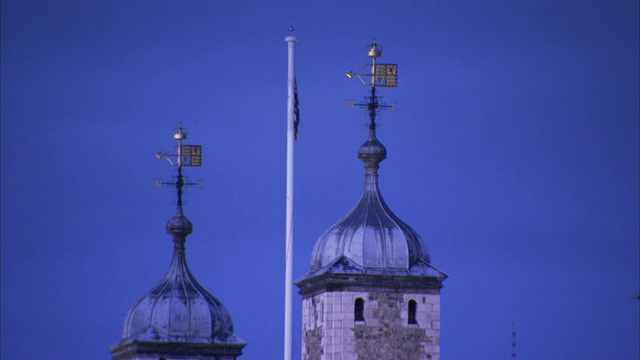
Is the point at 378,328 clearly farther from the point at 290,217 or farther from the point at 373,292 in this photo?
the point at 290,217

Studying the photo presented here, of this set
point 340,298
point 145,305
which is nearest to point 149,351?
point 145,305

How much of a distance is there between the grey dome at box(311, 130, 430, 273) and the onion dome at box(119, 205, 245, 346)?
704 centimetres

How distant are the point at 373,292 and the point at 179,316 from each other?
10957 mm

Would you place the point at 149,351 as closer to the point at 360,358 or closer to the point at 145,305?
the point at 145,305

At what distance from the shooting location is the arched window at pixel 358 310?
124m

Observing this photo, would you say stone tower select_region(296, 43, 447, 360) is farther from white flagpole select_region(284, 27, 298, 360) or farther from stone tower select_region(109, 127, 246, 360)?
white flagpole select_region(284, 27, 298, 360)

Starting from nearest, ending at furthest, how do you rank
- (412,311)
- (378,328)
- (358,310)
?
(378,328) < (358,310) < (412,311)

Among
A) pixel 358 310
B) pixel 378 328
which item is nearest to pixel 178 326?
pixel 358 310

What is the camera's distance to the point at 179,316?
13200 centimetres

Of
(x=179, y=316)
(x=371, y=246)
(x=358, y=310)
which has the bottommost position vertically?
(x=358, y=310)

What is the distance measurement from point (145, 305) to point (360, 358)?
508 inches

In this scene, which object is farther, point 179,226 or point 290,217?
point 179,226

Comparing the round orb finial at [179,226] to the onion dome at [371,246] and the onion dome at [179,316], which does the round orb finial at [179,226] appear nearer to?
the onion dome at [179,316]

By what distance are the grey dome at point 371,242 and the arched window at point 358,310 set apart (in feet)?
4.31
